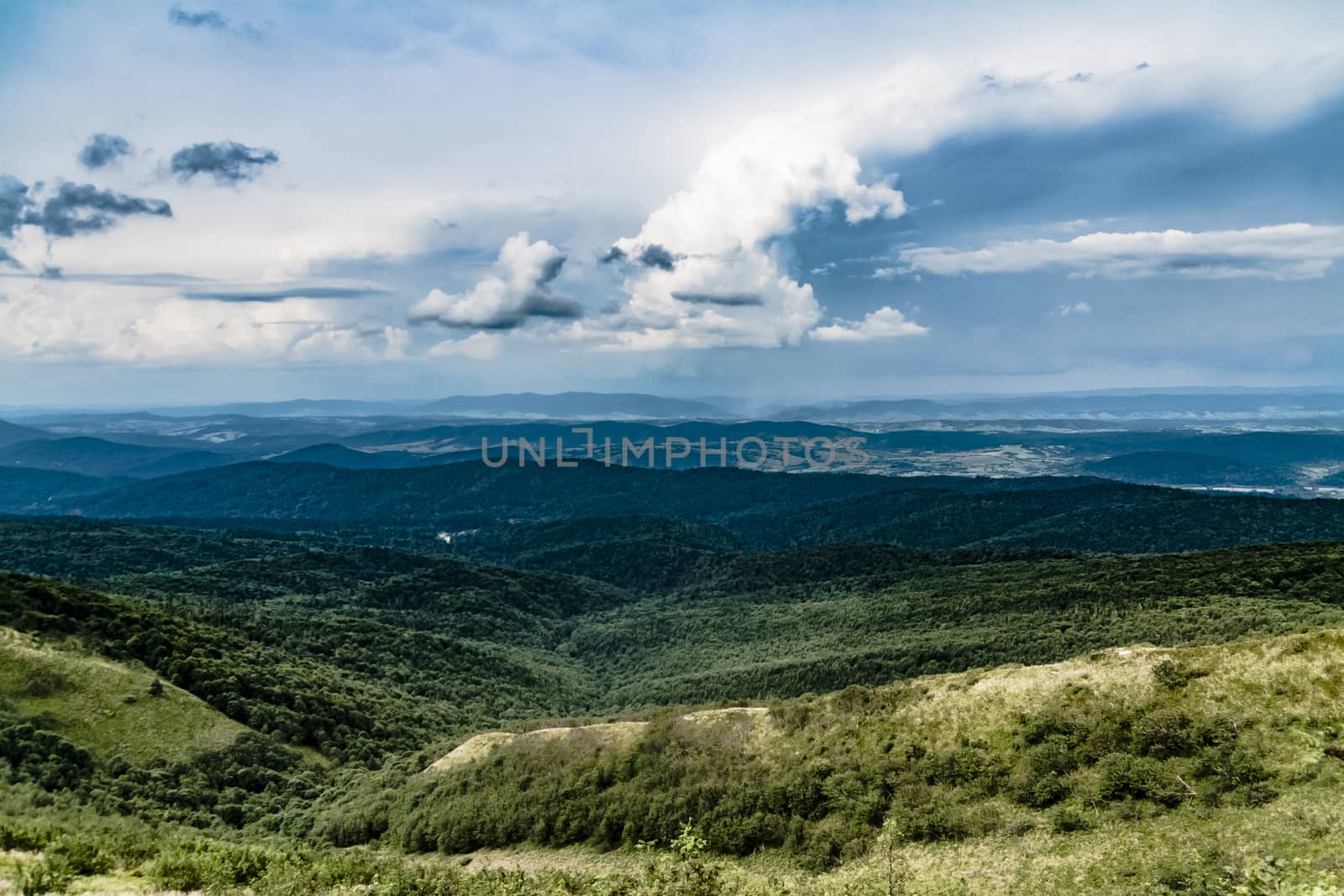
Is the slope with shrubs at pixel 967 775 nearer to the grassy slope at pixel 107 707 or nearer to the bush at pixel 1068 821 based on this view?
the bush at pixel 1068 821

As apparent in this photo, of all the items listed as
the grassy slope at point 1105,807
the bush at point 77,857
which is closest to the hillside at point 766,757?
the grassy slope at point 1105,807

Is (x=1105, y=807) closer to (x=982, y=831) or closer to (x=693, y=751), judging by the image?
(x=982, y=831)

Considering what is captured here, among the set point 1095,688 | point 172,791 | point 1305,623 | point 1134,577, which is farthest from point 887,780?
point 1134,577

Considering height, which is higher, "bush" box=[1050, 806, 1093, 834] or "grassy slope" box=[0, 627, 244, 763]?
"bush" box=[1050, 806, 1093, 834]

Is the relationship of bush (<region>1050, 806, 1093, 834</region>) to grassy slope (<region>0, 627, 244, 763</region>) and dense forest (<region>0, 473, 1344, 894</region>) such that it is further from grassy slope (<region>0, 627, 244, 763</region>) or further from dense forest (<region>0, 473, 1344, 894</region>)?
grassy slope (<region>0, 627, 244, 763</region>)

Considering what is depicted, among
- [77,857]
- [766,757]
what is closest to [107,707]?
[77,857]

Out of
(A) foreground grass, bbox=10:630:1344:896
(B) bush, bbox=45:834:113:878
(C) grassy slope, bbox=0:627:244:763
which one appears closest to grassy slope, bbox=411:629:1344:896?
(A) foreground grass, bbox=10:630:1344:896

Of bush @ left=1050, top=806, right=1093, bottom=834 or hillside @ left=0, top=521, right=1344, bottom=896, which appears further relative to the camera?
bush @ left=1050, top=806, right=1093, bottom=834

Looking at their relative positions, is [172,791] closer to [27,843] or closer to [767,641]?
[27,843]
